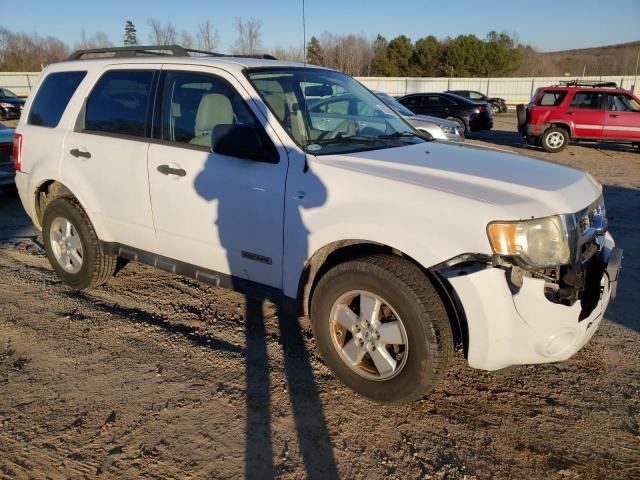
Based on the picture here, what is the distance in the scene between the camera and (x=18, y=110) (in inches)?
861

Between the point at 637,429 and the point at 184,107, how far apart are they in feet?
11.5

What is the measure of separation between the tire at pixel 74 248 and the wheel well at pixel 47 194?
75mm

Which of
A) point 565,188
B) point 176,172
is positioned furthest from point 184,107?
point 565,188

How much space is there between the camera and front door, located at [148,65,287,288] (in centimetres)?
318

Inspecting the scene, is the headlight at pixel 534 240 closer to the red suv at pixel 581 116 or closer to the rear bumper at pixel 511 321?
the rear bumper at pixel 511 321

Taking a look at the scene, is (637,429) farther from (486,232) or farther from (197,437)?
(197,437)

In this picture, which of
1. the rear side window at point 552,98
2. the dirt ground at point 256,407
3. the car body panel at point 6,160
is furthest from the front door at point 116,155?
the rear side window at point 552,98

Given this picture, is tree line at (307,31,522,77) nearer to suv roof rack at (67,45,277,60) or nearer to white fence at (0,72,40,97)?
white fence at (0,72,40,97)

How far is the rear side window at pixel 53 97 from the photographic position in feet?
14.4

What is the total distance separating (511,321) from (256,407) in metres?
1.52

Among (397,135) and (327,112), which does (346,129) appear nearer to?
(327,112)

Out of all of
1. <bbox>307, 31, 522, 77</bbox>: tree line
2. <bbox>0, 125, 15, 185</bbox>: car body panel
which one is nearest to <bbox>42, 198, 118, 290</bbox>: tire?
<bbox>0, 125, 15, 185</bbox>: car body panel

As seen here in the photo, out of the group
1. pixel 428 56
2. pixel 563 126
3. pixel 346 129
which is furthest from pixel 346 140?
pixel 428 56

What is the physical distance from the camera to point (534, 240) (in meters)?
2.52
